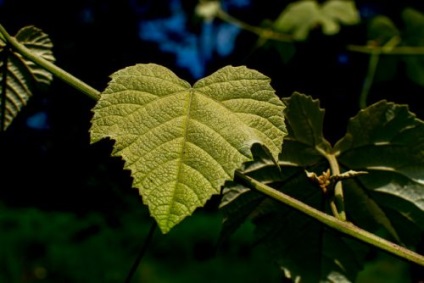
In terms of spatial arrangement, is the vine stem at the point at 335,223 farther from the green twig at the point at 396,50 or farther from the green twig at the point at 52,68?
the green twig at the point at 396,50

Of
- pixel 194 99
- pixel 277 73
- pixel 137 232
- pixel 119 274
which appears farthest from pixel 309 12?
pixel 137 232

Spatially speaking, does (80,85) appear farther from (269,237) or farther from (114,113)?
(269,237)

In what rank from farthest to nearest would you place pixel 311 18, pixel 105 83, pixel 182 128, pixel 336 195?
pixel 311 18
pixel 105 83
pixel 336 195
pixel 182 128

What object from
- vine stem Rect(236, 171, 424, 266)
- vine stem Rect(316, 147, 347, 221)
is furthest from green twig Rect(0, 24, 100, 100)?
vine stem Rect(316, 147, 347, 221)

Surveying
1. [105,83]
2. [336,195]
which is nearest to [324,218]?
[336,195]

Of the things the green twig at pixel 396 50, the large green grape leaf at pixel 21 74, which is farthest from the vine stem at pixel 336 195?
the green twig at pixel 396 50

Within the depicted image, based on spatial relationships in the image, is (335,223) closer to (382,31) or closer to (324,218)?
(324,218)
